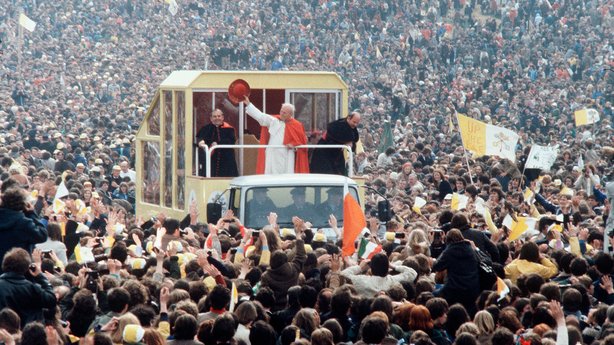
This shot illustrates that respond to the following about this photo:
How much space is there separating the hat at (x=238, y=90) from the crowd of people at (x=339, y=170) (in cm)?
145

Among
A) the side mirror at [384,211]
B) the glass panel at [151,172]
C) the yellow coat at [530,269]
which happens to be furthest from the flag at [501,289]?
the glass panel at [151,172]

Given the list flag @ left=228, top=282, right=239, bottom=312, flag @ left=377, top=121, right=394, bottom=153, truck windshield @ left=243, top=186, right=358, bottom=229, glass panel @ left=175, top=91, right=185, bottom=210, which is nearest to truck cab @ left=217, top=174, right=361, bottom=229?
truck windshield @ left=243, top=186, right=358, bottom=229

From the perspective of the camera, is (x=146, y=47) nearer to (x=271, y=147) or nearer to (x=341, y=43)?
(x=341, y=43)

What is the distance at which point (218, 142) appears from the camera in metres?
19.2

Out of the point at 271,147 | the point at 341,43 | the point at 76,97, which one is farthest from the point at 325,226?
the point at 341,43

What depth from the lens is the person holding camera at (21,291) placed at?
414 inches

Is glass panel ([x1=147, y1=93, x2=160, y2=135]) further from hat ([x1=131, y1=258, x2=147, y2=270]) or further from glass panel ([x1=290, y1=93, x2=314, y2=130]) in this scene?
hat ([x1=131, y1=258, x2=147, y2=270])

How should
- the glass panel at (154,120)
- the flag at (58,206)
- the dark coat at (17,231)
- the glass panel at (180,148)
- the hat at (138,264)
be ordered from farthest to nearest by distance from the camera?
the glass panel at (154,120), the glass panel at (180,148), the flag at (58,206), the hat at (138,264), the dark coat at (17,231)

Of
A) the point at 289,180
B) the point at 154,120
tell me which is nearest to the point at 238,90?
the point at 154,120

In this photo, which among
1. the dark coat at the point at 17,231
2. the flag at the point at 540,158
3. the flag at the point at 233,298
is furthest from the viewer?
the flag at the point at 540,158

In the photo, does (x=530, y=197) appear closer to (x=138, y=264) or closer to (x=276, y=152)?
(x=276, y=152)

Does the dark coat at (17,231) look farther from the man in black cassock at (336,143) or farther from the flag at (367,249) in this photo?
the man in black cassock at (336,143)

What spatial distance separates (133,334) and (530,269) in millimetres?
4352

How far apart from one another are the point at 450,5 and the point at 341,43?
519 centimetres
